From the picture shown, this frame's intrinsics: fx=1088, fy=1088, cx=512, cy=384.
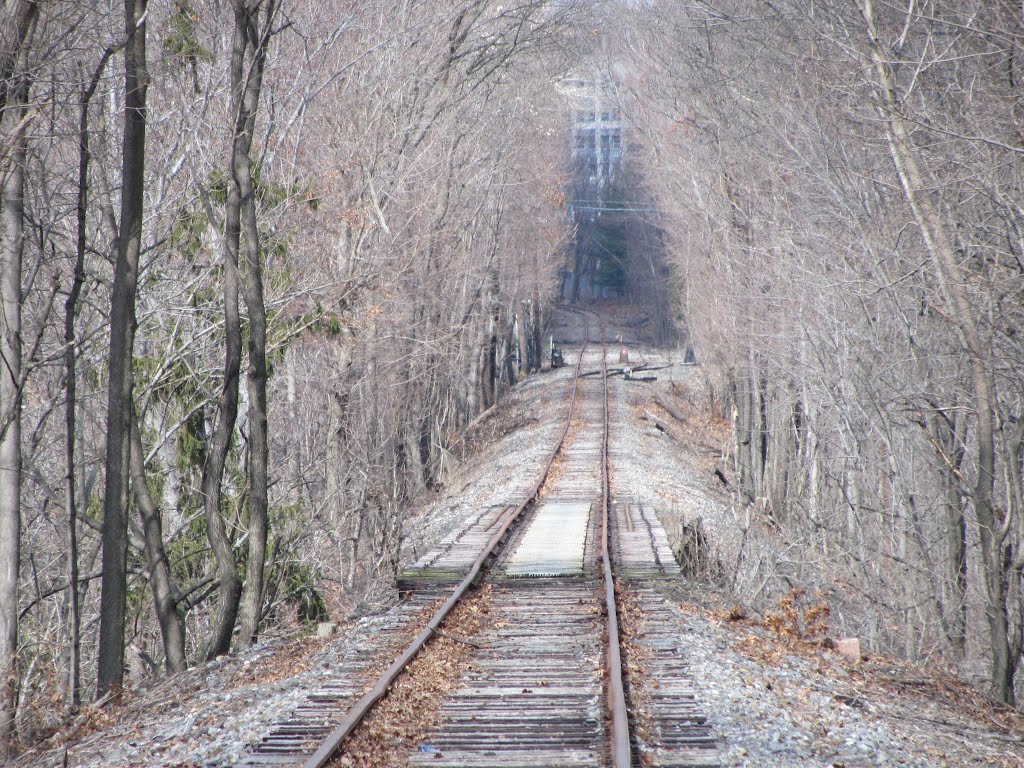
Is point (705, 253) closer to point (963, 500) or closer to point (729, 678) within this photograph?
point (963, 500)

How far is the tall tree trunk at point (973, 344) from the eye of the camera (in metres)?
12.1

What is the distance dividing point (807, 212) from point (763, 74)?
277cm

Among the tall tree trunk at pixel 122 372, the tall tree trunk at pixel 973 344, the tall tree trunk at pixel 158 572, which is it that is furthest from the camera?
the tall tree trunk at pixel 973 344

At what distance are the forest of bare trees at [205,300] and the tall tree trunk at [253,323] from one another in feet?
0.10

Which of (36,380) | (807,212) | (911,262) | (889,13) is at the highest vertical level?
(889,13)

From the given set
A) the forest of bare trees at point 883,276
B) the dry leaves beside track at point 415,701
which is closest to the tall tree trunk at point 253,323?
the dry leaves beside track at point 415,701

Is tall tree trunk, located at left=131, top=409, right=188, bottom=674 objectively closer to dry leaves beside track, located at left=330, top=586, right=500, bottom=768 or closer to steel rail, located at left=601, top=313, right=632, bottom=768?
dry leaves beside track, located at left=330, top=586, right=500, bottom=768

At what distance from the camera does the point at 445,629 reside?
979 cm

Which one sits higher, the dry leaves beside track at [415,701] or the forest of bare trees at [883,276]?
the forest of bare trees at [883,276]

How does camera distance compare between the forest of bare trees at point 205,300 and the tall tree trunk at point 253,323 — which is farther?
the tall tree trunk at point 253,323

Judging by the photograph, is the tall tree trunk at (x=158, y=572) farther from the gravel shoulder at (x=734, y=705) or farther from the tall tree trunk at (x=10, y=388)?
the gravel shoulder at (x=734, y=705)

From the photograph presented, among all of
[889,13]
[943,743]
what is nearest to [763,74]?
[889,13]

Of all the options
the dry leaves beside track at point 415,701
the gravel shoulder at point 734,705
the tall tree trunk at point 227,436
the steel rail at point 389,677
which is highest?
the tall tree trunk at point 227,436

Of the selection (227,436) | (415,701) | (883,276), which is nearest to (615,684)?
(415,701)
